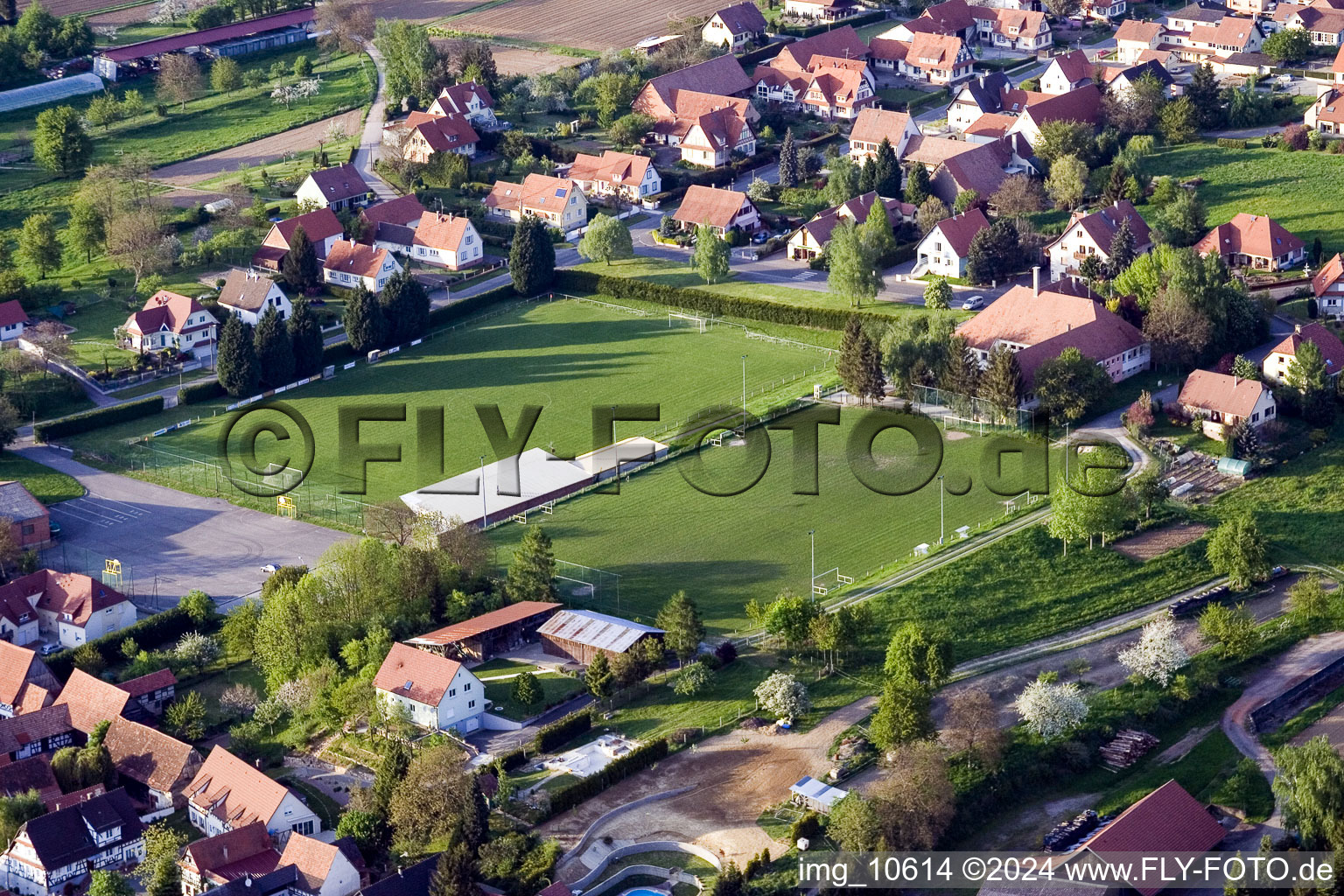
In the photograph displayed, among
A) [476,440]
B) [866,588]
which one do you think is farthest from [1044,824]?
[476,440]

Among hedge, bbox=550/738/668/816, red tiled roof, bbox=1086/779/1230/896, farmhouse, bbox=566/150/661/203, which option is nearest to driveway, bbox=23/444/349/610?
hedge, bbox=550/738/668/816

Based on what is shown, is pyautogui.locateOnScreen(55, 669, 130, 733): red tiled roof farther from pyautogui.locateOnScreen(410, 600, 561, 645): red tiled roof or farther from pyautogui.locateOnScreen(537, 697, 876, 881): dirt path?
pyautogui.locateOnScreen(537, 697, 876, 881): dirt path

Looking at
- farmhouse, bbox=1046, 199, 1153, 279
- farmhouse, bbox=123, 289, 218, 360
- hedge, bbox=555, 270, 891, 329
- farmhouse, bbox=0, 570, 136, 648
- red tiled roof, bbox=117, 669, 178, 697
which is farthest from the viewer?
farmhouse, bbox=1046, 199, 1153, 279

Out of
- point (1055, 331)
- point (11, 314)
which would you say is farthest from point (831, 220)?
point (11, 314)

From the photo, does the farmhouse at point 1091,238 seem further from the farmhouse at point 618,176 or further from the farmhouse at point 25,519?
the farmhouse at point 25,519

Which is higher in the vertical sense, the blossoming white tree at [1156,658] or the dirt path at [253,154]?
the dirt path at [253,154]

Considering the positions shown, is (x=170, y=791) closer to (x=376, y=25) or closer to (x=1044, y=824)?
(x=1044, y=824)

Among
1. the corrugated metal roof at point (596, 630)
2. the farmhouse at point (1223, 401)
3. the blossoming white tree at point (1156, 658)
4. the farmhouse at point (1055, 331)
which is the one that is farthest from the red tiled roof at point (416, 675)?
the farmhouse at point (1223, 401)
